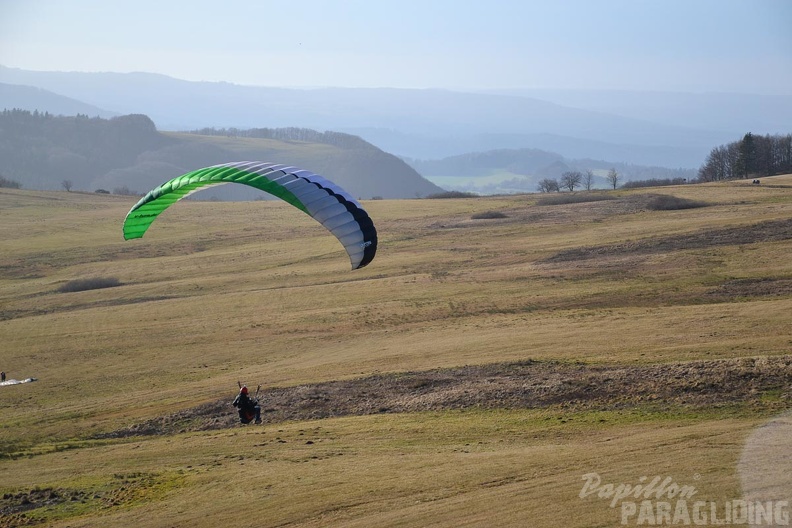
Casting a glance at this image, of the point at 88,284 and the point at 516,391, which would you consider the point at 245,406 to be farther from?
the point at 88,284

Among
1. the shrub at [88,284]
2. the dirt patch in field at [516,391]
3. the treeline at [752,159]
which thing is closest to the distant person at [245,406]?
the dirt patch in field at [516,391]

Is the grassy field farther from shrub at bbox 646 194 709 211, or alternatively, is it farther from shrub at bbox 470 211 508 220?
shrub at bbox 646 194 709 211

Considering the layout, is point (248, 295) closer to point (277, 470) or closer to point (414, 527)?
point (277, 470)

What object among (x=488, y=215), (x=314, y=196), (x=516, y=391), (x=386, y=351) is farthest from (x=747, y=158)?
(x=314, y=196)

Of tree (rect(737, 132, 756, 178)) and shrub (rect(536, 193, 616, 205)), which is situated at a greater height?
tree (rect(737, 132, 756, 178))

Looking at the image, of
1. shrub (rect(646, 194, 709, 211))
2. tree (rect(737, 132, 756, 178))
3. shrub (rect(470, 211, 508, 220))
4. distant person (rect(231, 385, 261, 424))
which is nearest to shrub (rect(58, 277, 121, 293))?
shrub (rect(470, 211, 508, 220))

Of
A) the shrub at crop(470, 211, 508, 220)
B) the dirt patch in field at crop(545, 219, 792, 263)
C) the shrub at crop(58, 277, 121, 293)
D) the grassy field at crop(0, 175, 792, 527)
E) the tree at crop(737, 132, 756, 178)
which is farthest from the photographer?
the tree at crop(737, 132, 756, 178)

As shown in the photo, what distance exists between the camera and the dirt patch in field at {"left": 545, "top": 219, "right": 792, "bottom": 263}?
4234 centimetres

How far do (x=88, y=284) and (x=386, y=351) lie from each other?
Result: 24.9 metres

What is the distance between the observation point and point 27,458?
18844 millimetres

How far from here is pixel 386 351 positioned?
27812 mm

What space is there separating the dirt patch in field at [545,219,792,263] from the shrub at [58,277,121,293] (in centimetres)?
2421

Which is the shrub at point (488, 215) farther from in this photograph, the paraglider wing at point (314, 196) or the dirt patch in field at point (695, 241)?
the paraglider wing at point (314, 196)

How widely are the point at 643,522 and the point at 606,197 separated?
6036 cm
